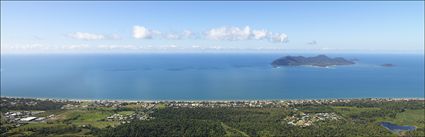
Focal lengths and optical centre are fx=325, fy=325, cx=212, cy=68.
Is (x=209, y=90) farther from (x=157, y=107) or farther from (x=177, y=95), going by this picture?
(x=157, y=107)

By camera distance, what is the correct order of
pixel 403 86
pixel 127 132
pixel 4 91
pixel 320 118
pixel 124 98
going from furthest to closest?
pixel 403 86, pixel 4 91, pixel 124 98, pixel 320 118, pixel 127 132

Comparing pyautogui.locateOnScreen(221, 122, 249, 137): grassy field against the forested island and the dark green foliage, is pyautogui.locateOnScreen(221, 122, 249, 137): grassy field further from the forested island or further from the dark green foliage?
the dark green foliage

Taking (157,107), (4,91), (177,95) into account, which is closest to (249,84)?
(177,95)

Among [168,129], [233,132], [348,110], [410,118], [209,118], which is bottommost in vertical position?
[233,132]

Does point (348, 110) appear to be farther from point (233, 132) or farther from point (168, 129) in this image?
point (168, 129)

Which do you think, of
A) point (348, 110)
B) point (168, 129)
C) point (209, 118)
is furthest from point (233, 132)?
point (348, 110)

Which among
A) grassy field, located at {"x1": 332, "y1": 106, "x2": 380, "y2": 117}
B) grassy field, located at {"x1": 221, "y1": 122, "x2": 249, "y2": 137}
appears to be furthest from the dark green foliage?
grassy field, located at {"x1": 332, "y1": 106, "x2": 380, "y2": 117}

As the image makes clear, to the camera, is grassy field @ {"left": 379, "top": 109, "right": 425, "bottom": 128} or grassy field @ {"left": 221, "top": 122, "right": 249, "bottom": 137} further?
grassy field @ {"left": 379, "top": 109, "right": 425, "bottom": 128}

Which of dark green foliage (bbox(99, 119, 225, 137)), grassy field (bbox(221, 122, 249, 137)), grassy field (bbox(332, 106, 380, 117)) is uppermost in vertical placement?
grassy field (bbox(332, 106, 380, 117))

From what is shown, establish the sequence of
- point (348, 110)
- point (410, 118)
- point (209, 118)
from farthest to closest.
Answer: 1. point (348, 110)
2. point (410, 118)
3. point (209, 118)
